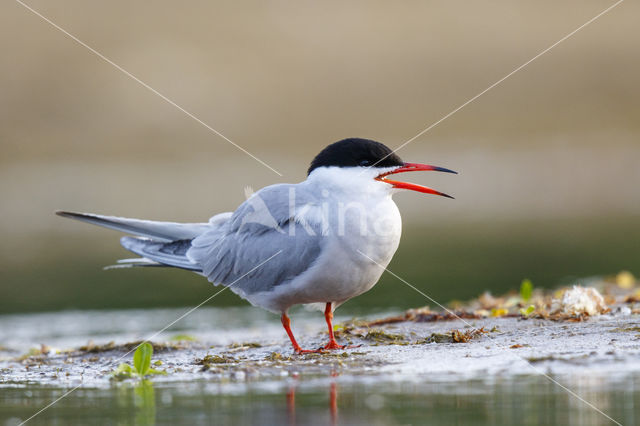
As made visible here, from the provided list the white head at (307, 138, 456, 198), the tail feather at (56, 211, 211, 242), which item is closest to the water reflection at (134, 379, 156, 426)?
the white head at (307, 138, 456, 198)

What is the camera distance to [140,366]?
5.27 m

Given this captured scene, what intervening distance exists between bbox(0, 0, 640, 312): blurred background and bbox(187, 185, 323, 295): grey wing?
319cm

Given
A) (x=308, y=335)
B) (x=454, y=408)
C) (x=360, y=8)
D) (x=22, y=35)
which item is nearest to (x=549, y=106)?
(x=360, y=8)

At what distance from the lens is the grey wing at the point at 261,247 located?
233 inches

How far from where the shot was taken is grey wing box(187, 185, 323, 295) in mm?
5910

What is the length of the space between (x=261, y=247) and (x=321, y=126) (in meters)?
19.8

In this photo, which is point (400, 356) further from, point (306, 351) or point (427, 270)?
point (427, 270)

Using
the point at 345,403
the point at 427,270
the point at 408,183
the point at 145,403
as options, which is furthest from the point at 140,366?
the point at 427,270

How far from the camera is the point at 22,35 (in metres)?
31.4

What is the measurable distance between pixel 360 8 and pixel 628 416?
103ft

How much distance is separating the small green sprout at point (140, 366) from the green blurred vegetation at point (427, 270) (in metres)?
4.32

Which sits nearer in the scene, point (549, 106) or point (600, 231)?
point (600, 231)

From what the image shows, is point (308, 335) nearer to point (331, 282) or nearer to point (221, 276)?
point (221, 276)

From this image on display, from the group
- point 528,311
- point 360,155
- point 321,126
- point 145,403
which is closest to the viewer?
point 145,403
